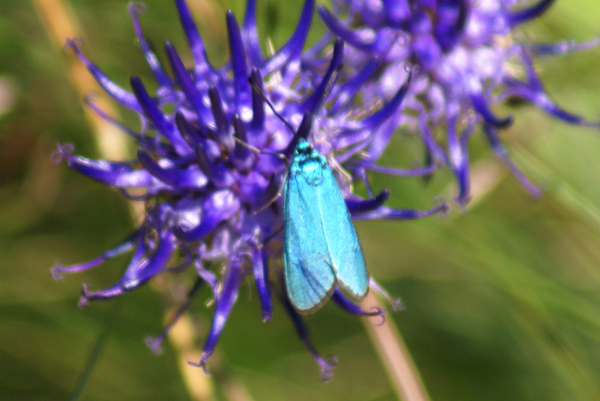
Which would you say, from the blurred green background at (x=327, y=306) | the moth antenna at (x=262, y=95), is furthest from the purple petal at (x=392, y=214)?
the blurred green background at (x=327, y=306)

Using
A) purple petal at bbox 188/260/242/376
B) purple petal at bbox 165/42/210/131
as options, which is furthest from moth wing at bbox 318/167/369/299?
purple petal at bbox 165/42/210/131

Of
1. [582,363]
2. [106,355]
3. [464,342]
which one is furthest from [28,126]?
[582,363]

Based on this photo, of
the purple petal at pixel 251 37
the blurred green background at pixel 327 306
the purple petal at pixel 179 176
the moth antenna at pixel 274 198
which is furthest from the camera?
the blurred green background at pixel 327 306

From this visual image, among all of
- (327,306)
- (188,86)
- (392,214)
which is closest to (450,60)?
(392,214)

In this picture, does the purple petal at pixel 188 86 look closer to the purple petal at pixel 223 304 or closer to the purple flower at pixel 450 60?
the purple petal at pixel 223 304

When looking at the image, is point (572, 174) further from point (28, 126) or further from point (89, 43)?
point (28, 126)

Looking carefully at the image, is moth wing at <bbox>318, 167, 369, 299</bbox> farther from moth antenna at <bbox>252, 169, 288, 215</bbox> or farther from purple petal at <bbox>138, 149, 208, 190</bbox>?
purple petal at <bbox>138, 149, 208, 190</bbox>
